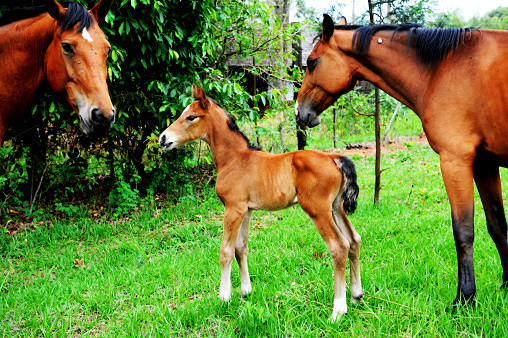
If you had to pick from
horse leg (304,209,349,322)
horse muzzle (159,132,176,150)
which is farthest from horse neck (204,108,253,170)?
horse leg (304,209,349,322)

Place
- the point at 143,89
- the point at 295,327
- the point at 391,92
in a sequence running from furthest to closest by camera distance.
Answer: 1. the point at 143,89
2. the point at 391,92
3. the point at 295,327

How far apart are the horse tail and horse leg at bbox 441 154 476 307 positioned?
67 cm

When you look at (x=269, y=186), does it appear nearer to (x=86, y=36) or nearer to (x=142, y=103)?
(x=86, y=36)

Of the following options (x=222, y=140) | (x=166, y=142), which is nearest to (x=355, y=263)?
(x=222, y=140)

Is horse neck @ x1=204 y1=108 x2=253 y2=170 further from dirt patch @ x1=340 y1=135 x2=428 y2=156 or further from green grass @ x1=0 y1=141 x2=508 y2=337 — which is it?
dirt patch @ x1=340 y1=135 x2=428 y2=156

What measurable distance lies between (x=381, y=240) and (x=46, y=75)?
422 cm

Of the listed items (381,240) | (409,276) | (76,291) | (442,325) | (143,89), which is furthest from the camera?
(143,89)

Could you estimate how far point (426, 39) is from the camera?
9.35ft

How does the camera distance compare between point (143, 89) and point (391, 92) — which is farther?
point (143, 89)

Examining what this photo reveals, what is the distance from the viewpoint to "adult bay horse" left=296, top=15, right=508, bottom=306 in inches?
102

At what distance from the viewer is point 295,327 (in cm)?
279

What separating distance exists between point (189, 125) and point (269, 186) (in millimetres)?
1006

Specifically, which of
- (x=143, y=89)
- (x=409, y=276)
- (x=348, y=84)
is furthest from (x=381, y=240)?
(x=143, y=89)

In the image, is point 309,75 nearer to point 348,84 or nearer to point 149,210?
point 348,84
